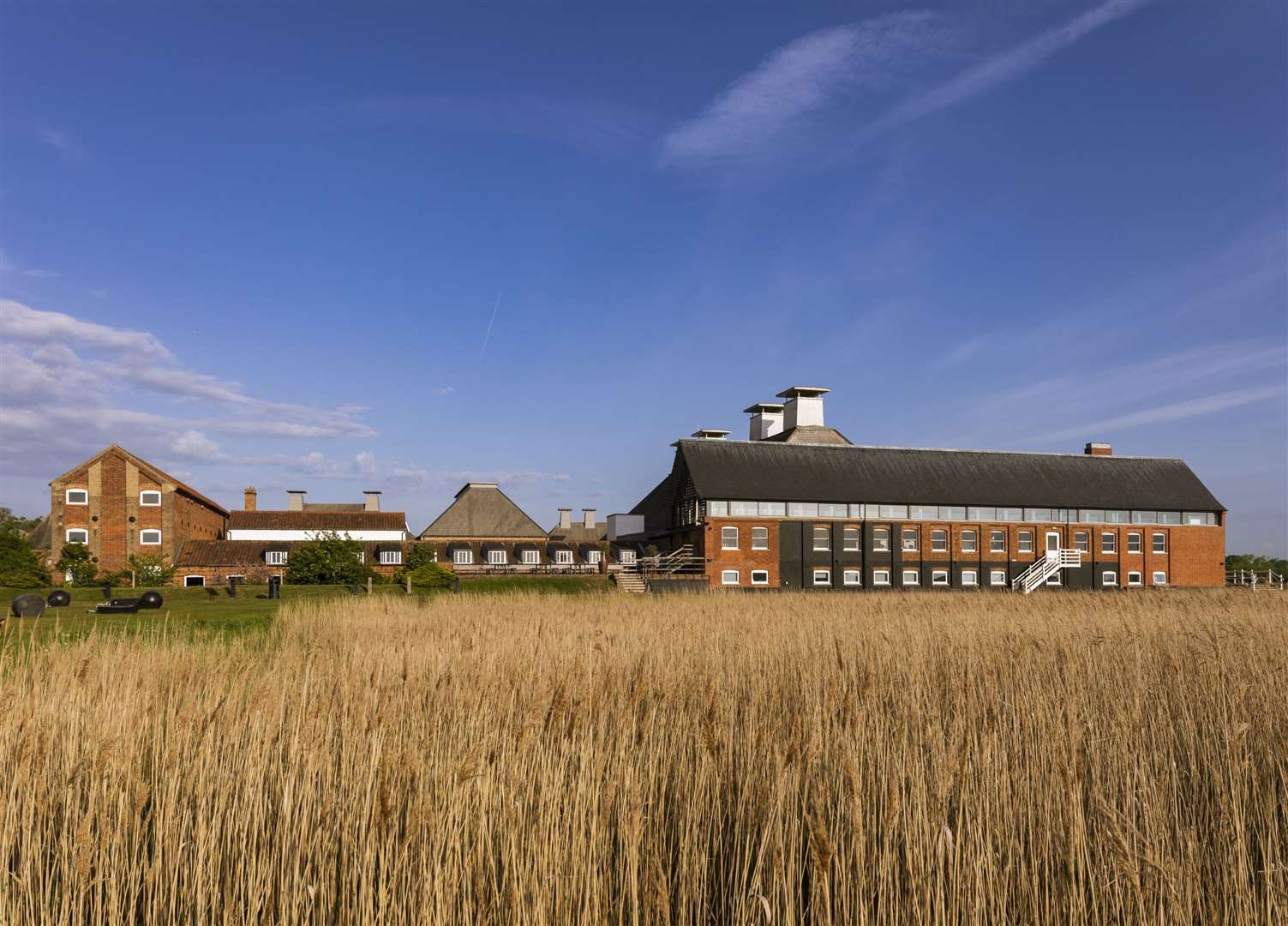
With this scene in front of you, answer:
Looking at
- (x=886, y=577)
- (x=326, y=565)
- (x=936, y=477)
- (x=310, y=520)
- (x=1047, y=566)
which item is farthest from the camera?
A: (x=310, y=520)

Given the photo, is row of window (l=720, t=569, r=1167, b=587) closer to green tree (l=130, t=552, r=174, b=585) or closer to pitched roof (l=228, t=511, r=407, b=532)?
green tree (l=130, t=552, r=174, b=585)

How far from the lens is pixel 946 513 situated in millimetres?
45719

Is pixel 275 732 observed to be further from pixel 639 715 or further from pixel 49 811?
pixel 639 715

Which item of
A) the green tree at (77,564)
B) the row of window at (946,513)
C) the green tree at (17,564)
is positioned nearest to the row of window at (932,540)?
the row of window at (946,513)

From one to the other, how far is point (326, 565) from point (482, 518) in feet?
79.3

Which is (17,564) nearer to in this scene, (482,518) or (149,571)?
(149,571)

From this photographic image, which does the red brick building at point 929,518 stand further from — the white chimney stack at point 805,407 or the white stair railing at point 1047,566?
the white chimney stack at point 805,407

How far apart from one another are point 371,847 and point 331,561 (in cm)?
3806

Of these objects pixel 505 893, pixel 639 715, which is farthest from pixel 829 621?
pixel 505 893

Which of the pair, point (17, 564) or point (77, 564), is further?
point (77, 564)

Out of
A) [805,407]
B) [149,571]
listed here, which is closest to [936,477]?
[805,407]

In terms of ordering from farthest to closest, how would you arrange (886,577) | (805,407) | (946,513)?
(805,407)
(946,513)
(886,577)

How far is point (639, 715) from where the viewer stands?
5.93 metres

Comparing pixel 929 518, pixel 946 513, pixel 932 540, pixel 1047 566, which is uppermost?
pixel 946 513
